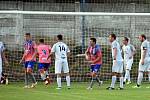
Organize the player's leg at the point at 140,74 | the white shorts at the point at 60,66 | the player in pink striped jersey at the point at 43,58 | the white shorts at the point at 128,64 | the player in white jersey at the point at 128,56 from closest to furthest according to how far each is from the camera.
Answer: the white shorts at the point at 60,66 → the player's leg at the point at 140,74 → the player in pink striped jersey at the point at 43,58 → the player in white jersey at the point at 128,56 → the white shorts at the point at 128,64

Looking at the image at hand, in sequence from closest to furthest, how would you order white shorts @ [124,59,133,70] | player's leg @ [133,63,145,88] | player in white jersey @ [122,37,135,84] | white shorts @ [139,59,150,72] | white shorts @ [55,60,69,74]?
white shorts @ [55,60,69,74] < player's leg @ [133,63,145,88] < white shorts @ [139,59,150,72] < player in white jersey @ [122,37,135,84] < white shorts @ [124,59,133,70]

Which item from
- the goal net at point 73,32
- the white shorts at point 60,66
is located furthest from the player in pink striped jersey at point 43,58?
the white shorts at point 60,66

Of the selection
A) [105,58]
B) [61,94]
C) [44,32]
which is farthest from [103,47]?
[61,94]

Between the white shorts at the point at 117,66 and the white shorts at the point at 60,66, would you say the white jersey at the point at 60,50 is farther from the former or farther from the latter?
the white shorts at the point at 117,66

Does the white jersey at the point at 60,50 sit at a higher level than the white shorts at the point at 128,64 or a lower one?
higher

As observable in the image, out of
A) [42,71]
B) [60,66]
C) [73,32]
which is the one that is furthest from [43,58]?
[60,66]

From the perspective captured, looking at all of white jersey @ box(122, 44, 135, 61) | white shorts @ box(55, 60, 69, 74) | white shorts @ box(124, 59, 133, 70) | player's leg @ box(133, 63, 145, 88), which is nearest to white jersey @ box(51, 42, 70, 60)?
white shorts @ box(55, 60, 69, 74)

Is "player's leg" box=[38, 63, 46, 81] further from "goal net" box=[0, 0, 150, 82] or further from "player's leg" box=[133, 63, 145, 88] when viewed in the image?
"player's leg" box=[133, 63, 145, 88]

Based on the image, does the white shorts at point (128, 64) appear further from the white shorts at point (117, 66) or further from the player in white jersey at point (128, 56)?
the white shorts at point (117, 66)

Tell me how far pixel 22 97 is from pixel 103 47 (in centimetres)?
925

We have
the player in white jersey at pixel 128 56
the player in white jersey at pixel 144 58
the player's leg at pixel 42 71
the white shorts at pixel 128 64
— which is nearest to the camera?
the player in white jersey at pixel 144 58

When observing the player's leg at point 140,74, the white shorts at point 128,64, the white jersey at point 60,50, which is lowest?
the player's leg at point 140,74

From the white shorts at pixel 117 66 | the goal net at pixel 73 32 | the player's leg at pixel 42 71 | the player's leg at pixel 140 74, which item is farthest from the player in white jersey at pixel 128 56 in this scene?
the white shorts at pixel 117 66

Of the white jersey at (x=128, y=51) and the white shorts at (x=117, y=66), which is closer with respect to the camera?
the white shorts at (x=117, y=66)
